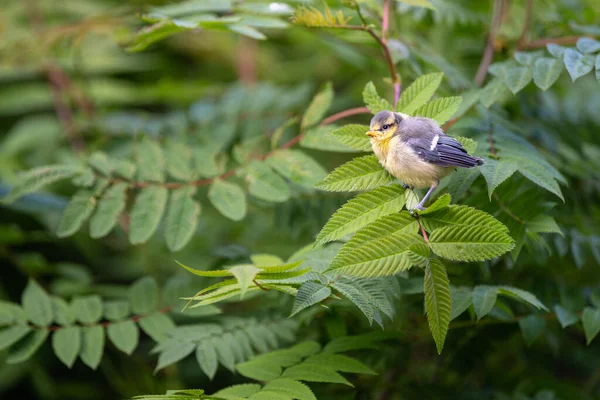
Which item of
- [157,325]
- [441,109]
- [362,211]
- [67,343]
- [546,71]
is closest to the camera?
[362,211]

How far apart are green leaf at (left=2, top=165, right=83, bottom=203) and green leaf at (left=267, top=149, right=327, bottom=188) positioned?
62cm

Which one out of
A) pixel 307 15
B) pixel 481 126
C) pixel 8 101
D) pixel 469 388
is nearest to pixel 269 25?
pixel 307 15

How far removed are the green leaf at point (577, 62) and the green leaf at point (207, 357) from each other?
1.14m

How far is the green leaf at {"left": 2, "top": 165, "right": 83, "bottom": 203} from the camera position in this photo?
5.37ft

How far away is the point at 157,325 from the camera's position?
1.63 meters

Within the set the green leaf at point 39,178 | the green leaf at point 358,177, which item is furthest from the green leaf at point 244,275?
the green leaf at point 39,178

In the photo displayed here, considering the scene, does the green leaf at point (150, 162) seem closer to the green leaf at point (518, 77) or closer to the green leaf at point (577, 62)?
the green leaf at point (518, 77)

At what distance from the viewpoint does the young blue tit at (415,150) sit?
119 centimetres

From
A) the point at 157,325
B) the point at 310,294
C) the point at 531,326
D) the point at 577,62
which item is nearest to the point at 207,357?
the point at 157,325

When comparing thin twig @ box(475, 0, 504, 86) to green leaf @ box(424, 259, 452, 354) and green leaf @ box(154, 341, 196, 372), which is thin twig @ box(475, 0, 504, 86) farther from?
green leaf @ box(154, 341, 196, 372)

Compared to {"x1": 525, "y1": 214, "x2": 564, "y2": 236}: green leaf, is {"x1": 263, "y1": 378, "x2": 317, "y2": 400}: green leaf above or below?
below

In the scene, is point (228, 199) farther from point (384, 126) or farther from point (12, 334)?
point (12, 334)

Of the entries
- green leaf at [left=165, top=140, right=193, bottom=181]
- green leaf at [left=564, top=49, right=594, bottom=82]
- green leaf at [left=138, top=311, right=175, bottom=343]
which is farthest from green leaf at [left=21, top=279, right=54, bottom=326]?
green leaf at [left=564, top=49, right=594, bottom=82]

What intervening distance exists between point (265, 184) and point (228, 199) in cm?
13
